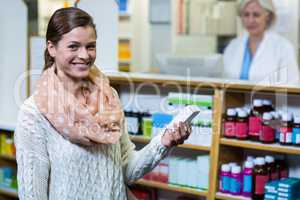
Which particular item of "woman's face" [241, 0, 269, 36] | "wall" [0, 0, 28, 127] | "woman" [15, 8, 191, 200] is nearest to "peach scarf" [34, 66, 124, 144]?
"woman" [15, 8, 191, 200]

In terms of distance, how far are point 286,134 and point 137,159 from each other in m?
0.94

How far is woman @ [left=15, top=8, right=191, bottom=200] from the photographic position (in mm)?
1602

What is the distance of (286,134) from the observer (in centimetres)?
247

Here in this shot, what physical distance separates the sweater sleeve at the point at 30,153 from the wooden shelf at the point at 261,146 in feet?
3.97

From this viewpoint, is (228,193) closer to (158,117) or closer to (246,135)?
(246,135)

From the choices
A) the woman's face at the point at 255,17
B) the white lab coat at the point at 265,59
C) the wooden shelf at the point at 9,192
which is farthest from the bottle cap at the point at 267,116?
the wooden shelf at the point at 9,192

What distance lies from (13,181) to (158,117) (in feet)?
4.11

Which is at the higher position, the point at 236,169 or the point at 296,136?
the point at 296,136

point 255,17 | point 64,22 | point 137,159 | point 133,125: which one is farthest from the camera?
point 255,17

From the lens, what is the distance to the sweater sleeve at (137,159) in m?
1.76

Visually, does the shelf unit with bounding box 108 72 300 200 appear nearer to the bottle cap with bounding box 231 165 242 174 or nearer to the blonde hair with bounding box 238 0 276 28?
the bottle cap with bounding box 231 165 242 174

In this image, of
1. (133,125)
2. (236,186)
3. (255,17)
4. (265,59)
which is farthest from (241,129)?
(255,17)

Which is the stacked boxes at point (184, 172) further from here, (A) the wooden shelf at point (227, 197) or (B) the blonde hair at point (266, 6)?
A: (B) the blonde hair at point (266, 6)

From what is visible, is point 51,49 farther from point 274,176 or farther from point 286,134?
point 274,176
